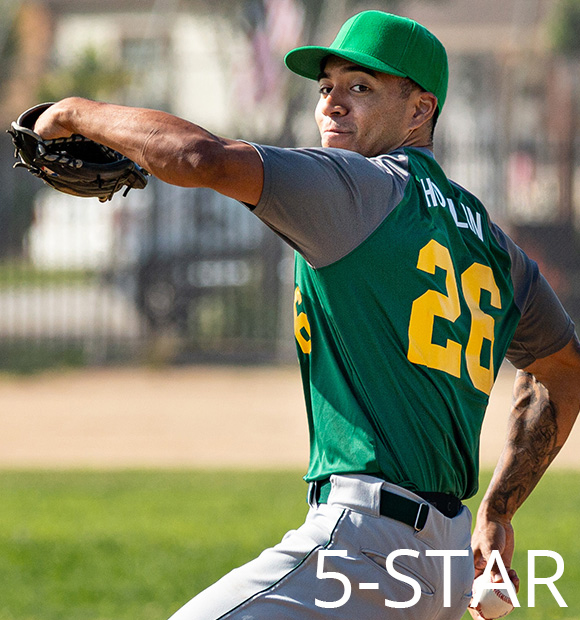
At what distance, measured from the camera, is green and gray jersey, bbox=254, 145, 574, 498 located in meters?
2.53

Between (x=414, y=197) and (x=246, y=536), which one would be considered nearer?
(x=414, y=197)

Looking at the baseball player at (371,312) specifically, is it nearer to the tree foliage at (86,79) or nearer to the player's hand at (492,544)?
the player's hand at (492,544)

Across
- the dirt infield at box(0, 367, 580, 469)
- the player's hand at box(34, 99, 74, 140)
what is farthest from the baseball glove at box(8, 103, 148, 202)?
the dirt infield at box(0, 367, 580, 469)

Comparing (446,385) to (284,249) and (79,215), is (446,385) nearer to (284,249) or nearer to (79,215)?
(284,249)

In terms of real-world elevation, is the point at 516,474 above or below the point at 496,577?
above

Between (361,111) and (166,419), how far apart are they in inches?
458

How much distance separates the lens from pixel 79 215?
1919cm

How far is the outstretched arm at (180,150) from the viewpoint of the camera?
93.8 inches

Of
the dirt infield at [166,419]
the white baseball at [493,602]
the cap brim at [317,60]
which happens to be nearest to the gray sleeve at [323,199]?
the cap brim at [317,60]

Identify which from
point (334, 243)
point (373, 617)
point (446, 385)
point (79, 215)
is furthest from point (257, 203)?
point (79, 215)

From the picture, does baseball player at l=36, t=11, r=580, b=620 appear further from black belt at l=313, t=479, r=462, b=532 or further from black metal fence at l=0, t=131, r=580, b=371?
black metal fence at l=0, t=131, r=580, b=371

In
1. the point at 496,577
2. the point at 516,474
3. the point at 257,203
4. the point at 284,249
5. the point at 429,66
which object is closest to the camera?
the point at 257,203

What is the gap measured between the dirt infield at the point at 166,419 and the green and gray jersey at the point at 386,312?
8676 millimetres

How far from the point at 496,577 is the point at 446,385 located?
2.52ft
